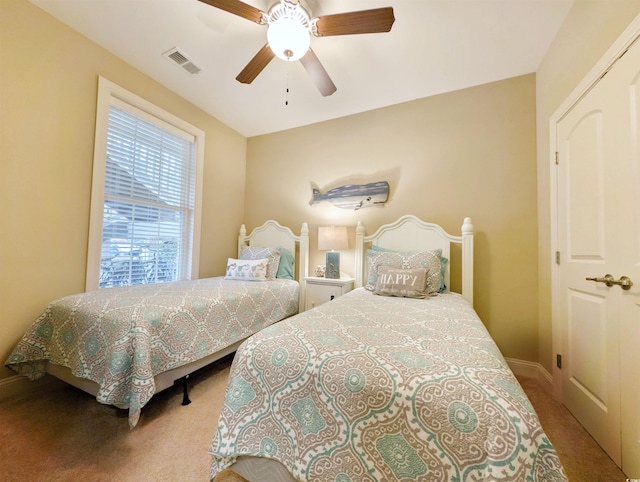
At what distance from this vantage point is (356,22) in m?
1.46

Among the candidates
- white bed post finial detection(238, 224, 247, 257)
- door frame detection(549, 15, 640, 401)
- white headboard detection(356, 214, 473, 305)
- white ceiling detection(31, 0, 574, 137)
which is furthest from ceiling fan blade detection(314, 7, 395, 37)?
white bed post finial detection(238, 224, 247, 257)

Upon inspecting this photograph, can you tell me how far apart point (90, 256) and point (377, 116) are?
10.6 ft

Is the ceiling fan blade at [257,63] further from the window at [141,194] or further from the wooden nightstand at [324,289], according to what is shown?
the wooden nightstand at [324,289]

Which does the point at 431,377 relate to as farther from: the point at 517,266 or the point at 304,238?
the point at 304,238

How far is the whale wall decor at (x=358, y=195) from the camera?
2.78m

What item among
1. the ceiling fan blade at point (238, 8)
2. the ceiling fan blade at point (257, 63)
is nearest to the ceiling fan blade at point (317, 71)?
the ceiling fan blade at point (257, 63)

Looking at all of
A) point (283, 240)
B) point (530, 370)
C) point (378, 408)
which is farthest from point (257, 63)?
point (530, 370)

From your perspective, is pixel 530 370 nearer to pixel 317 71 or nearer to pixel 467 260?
pixel 467 260

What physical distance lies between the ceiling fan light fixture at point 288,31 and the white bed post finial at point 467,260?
197 centimetres

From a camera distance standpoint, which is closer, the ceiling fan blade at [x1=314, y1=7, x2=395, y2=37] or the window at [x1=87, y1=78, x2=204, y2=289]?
the ceiling fan blade at [x1=314, y1=7, x2=395, y2=37]

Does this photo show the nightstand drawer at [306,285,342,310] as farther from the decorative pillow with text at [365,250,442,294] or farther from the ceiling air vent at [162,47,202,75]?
the ceiling air vent at [162,47,202,75]

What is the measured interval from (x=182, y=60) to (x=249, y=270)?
2.11 metres

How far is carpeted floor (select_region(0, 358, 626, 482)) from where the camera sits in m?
1.17

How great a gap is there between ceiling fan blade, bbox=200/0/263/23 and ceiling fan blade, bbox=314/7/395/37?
1.24 ft
